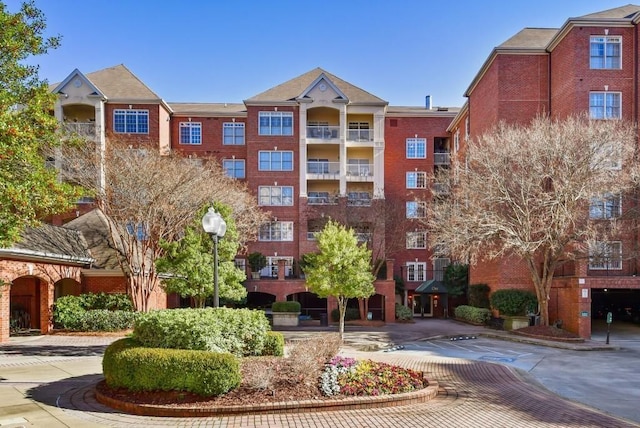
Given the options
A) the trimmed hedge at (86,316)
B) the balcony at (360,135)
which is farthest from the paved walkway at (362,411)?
the balcony at (360,135)

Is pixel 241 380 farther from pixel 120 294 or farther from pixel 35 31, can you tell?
pixel 120 294

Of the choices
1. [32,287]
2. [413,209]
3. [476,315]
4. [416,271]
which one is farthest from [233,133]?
[476,315]

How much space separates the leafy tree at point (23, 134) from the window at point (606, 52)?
2784cm

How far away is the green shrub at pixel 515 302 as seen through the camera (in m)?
28.9

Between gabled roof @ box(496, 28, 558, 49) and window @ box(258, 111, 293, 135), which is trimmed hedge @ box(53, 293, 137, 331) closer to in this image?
window @ box(258, 111, 293, 135)

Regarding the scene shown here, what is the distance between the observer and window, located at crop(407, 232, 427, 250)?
41344 millimetres

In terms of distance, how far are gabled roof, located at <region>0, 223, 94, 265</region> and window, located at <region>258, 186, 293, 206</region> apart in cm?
1515

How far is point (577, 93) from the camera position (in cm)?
2888

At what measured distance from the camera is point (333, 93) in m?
38.8

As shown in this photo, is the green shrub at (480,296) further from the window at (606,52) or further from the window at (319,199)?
the window at (606,52)

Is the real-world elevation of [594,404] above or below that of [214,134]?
below

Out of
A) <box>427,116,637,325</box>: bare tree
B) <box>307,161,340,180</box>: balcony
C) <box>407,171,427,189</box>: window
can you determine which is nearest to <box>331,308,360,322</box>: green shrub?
<box>427,116,637,325</box>: bare tree

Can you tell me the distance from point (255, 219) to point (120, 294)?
9.24 metres

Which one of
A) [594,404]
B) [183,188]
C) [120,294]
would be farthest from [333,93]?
[594,404]
